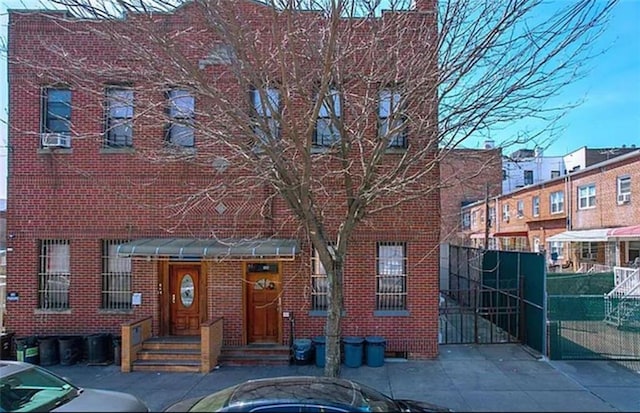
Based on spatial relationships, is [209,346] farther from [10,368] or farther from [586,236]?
[586,236]

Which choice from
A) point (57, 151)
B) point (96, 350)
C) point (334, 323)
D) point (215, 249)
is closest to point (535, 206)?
point (215, 249)

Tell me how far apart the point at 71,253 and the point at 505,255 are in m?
13.1

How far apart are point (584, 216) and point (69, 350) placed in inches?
1140

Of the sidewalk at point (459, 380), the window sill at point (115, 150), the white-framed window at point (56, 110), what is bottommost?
the sidewalk at point (459, 380)

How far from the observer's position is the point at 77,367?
1079 cm

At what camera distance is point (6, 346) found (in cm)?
1133

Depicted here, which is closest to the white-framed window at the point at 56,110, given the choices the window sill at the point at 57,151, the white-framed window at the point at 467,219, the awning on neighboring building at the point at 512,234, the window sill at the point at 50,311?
the window sill at the point at 57,151

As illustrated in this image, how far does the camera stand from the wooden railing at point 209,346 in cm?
1036

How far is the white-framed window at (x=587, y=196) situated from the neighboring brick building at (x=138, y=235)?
20.9 metres

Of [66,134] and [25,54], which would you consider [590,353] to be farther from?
[25,54]

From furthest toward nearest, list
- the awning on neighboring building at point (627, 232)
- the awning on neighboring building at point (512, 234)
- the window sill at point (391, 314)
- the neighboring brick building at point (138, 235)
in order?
the awning on neighboring building at point (512, 234) → the awning on neighboring building at point (627, 232) → the neighboring brick building at point (138, 235) → the window sill at point (391, 314)

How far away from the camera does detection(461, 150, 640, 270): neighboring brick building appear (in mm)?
23938

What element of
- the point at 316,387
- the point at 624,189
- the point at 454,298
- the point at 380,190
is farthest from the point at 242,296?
the point at 624,189

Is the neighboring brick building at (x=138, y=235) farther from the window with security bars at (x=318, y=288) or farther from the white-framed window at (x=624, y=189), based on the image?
the white-framed window at (x=624, y=189)
